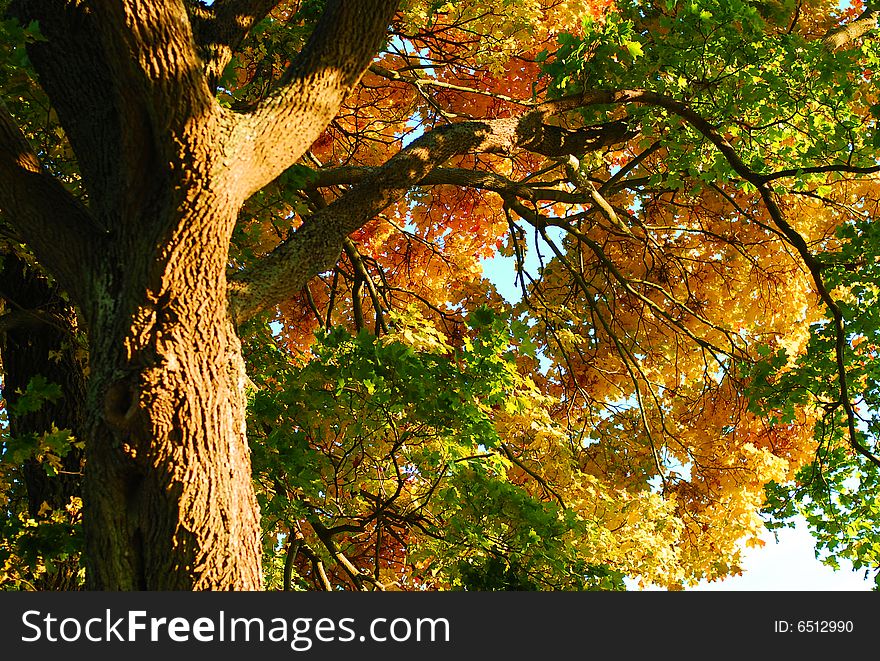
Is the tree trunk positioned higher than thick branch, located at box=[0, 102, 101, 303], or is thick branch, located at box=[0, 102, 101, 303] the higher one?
thick branch, located at box=[0, 102, 101, 303]

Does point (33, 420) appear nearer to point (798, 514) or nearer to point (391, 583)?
point (391, 583)

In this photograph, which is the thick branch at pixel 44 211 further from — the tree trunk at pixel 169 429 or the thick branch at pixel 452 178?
the thick branch at pixel 452 178

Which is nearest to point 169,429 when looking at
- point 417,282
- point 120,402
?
point 120,402

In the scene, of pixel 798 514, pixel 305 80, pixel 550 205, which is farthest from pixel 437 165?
pixel 550 205

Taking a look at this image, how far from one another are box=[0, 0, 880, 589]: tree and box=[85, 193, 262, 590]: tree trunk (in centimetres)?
1

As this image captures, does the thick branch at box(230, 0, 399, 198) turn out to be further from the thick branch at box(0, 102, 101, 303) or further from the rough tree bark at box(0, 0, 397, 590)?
the thick branch at box(0, 102, 101, 303)

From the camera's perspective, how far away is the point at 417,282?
11617 mm

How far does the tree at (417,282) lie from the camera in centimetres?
415

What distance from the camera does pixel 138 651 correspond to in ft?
12.3

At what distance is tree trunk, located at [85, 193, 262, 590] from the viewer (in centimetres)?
393

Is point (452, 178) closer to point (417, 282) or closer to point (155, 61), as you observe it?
point (155, 61)

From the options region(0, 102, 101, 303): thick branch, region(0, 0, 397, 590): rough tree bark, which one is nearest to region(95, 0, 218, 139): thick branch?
region(0, 0, 397, 590): rough tree bark

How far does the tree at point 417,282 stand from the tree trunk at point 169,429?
0.04 ft

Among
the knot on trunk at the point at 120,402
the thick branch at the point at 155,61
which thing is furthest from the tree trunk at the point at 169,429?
the thick branch at the point at 155,61
